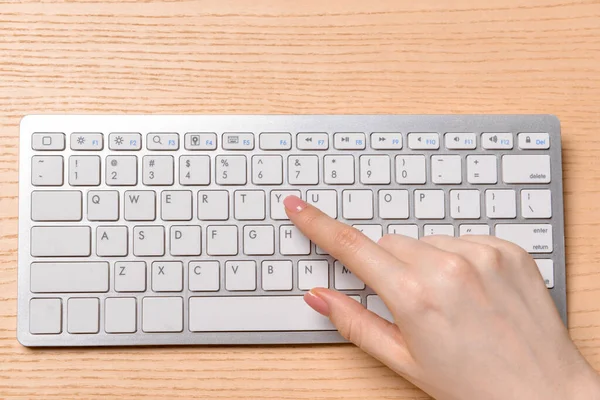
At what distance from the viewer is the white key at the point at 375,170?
586 millimetres

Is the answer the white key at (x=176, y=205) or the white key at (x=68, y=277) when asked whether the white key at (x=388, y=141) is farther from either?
the white key at (x=68, y=277)

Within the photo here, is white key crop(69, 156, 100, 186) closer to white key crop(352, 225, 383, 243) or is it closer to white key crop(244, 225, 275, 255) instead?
white key crop(244, 225, 275, 255)

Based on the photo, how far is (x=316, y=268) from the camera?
0.58 meters

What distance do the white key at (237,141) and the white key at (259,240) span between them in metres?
Answer: 0.09

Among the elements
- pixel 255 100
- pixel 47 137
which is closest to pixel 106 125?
pixel 47 137

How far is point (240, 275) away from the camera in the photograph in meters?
0.57

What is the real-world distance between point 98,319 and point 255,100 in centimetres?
29

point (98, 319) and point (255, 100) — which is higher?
point (255, 100)

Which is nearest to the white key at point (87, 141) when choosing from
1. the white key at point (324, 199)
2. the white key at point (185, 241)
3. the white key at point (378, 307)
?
the white key at point (185, 241)

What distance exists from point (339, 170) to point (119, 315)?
28 centimetres

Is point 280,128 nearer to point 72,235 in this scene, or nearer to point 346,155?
point 346,155

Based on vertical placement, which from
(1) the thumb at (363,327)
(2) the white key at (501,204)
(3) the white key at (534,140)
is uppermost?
(3) the white key at (534,140)

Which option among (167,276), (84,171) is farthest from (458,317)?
(84,171)

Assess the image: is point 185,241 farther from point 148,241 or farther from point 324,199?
point 324,199
